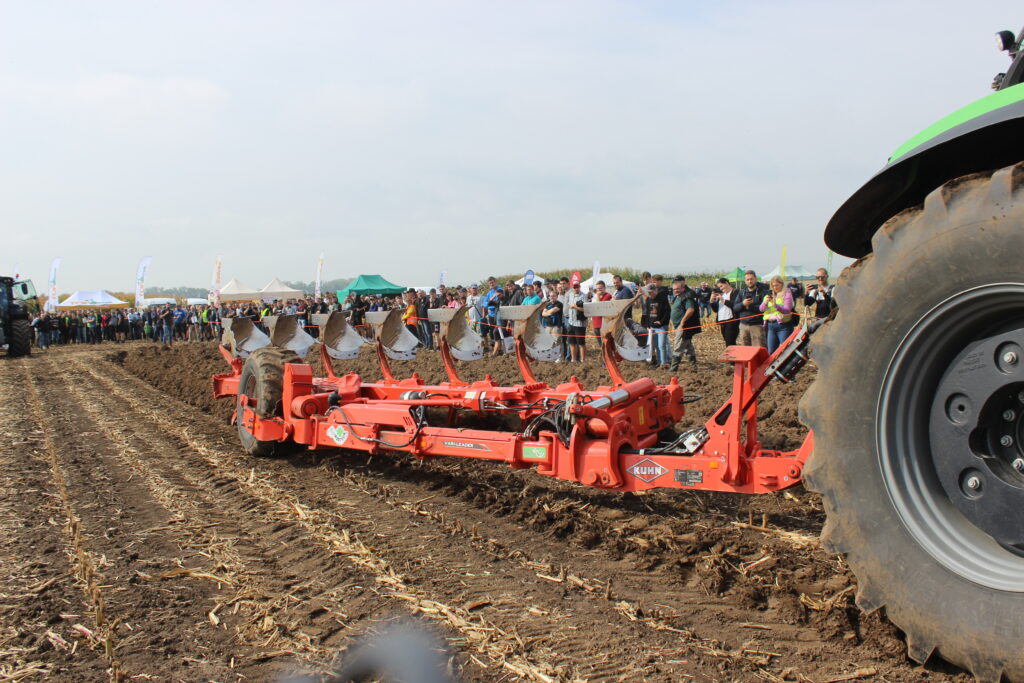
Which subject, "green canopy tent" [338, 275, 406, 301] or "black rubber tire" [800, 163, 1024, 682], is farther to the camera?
"green canopy tent" [338, 275, 406, 301]

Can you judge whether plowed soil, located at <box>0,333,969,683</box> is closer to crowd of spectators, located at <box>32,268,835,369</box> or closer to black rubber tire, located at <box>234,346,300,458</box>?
black rubber tire, located at <box>234,346,300,458</box>

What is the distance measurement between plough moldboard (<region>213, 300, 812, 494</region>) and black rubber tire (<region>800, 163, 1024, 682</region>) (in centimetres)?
75

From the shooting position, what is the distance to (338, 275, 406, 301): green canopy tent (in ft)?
110

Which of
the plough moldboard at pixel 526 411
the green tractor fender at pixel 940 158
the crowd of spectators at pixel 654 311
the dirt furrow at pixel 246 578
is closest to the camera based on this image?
the green tractor fender at pixel 940 158

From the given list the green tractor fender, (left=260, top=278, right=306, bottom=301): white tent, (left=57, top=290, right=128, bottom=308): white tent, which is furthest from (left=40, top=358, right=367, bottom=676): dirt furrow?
(left=57, top=290, right=128, bottom=308): white tent

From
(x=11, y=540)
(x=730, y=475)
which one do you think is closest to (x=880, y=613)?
(x=730, y=475)

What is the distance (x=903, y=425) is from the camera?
7.50 ft

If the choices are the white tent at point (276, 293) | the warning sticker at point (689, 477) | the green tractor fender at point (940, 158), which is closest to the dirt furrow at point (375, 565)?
the warning sticker at point (689, 477)

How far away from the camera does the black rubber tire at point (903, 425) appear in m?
2.00

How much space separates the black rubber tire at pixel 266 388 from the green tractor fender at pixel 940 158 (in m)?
5.06

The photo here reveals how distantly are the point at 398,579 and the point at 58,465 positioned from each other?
4527 mm

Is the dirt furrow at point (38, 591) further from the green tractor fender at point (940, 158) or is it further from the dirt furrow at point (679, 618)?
the green tractor fender at point (940, 158)

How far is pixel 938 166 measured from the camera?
96.3 inches

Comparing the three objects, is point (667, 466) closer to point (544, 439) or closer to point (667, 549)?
point (667, 549)
